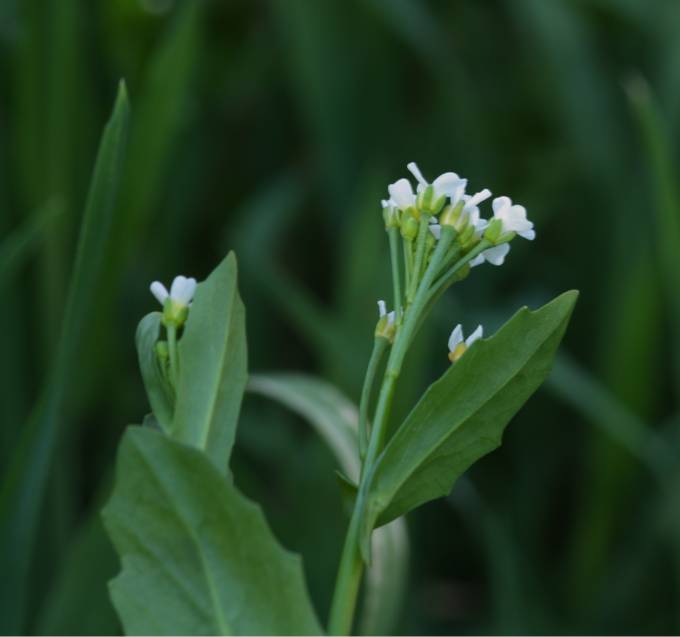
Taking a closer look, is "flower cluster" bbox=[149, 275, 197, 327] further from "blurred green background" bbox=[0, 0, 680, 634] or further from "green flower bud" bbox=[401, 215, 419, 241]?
"blurred green background" bbox=[0, 0, 680, 634]

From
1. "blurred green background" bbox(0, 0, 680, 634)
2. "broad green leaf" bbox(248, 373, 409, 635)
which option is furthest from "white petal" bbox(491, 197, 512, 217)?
"blurred green background" bbox(0, 0, 680, 634)

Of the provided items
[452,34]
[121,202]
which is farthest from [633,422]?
[452,34]

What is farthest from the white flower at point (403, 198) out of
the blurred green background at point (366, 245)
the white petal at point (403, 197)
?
the blurred green background at point (366, 245)

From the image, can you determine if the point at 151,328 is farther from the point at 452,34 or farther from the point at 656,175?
the point at 452,34

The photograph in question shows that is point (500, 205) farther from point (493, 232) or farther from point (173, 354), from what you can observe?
point (173, 354)

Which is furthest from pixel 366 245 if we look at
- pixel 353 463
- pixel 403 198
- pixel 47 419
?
pixel 403 198

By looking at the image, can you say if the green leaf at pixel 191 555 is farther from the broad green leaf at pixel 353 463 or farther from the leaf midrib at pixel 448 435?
the broad green leaf at pixel 353 463
